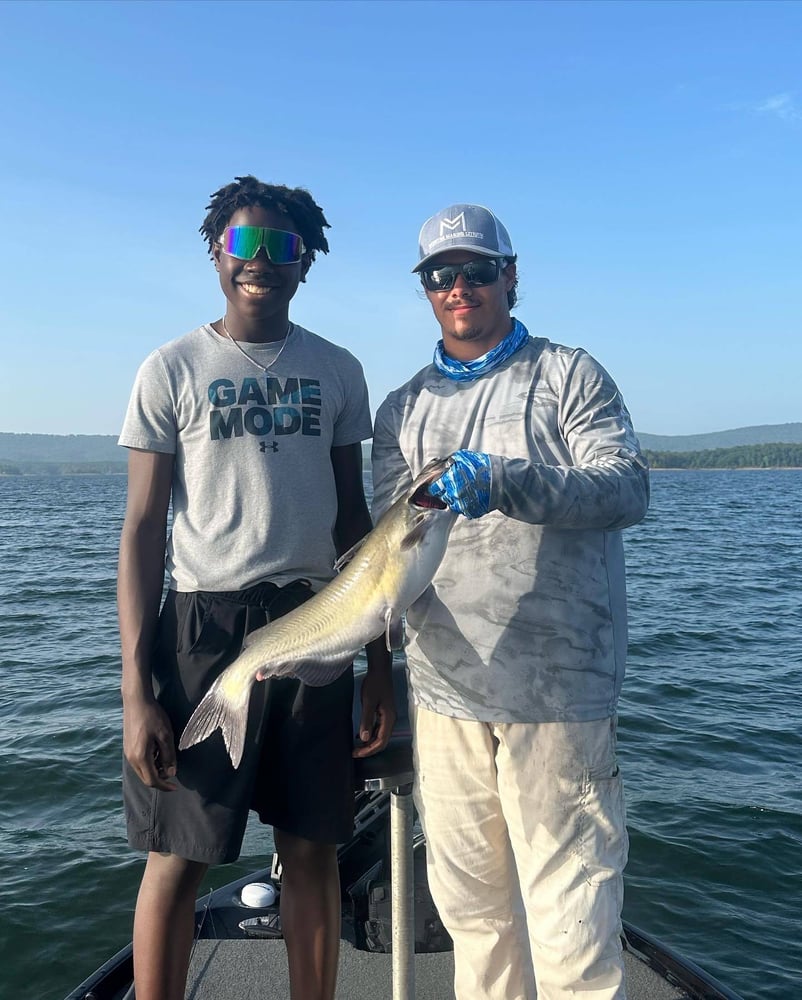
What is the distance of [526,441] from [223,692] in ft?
4.97

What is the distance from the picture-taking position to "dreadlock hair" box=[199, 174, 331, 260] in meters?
3.67

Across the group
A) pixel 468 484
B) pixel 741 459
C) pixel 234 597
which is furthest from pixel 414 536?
pixel 741 459

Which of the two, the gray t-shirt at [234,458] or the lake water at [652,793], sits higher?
the gray t-shirt at [234,458]

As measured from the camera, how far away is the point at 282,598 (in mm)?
3516

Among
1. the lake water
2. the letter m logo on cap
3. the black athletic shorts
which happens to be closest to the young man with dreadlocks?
the black athletic shorts

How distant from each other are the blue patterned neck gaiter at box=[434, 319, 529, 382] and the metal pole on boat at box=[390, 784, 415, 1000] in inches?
67.2

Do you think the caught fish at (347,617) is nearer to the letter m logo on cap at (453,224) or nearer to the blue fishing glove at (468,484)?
the blue fishing glove at (468,484)

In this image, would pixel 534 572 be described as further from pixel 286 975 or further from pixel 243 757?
pixel 286 975

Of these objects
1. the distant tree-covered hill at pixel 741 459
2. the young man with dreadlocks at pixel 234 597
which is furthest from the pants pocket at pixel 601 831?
the distant tree-covered hill at pixel 741 459

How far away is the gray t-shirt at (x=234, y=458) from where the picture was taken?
3488 millimetres

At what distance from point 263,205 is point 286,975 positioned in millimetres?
3739

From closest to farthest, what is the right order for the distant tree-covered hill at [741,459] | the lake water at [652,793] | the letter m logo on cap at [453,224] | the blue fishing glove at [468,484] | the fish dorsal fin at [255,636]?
the blue fishing glove at [468,484], the fish dorsal fin at [255,636], the letter m logo on cap at [453,224], the lake water at [652,793], the distant tree-covered hill at [741,459]

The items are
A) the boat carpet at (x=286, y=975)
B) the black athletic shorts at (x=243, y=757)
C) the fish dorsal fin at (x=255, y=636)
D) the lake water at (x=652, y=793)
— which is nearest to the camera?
the fish dorsal fin at (x=255, y=636)

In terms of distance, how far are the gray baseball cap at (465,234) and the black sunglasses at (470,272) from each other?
0.12 ft
